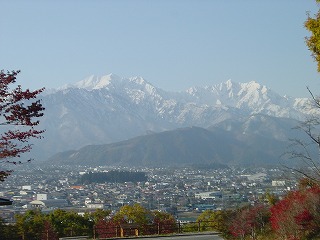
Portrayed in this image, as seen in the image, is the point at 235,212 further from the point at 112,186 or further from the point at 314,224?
the point at 112,186

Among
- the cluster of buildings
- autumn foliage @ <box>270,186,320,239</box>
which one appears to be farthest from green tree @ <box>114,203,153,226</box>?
autumn foliage @ <box>270,186,320,239</box>

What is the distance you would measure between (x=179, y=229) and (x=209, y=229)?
8.64ft

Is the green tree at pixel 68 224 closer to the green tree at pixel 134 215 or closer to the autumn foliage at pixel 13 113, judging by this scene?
the green tree at pixel 134 215

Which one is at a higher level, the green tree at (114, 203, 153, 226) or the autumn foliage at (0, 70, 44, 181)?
the autumn foliage at (0, 70, 44, 181)

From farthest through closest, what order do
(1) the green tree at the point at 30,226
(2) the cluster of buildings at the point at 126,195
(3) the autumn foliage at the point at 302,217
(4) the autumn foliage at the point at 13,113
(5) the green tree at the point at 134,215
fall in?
(2) the cluster of buildings at the point at 126,195, (5) the green tree at the point at 134,215, (1) the green tree at the point at 30,226, (3) the autumn foliage at the point at 302,217, (4) the autumn foliage at the point at 13,113

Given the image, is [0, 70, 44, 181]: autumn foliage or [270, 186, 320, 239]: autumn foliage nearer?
[0, 70, 44, 181]: autumn foliage

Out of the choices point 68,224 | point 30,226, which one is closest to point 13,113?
point 30,226

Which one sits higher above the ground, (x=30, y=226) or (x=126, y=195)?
(x=126, y=195)

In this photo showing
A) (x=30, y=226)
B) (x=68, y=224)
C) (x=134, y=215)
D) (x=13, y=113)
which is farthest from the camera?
(x=134, y=215)

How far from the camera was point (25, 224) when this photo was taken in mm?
35750

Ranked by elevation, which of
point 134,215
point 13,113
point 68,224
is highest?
point 13,113

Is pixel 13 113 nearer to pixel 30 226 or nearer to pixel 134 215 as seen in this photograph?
pixel 30 226

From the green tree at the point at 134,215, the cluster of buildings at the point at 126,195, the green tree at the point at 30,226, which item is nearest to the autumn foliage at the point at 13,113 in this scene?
the green tree at the point at 30,226

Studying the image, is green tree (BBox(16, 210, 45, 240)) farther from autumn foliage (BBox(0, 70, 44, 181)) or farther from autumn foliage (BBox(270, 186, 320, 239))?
autumn foliage (BBox(0, 70, 44, 181))
